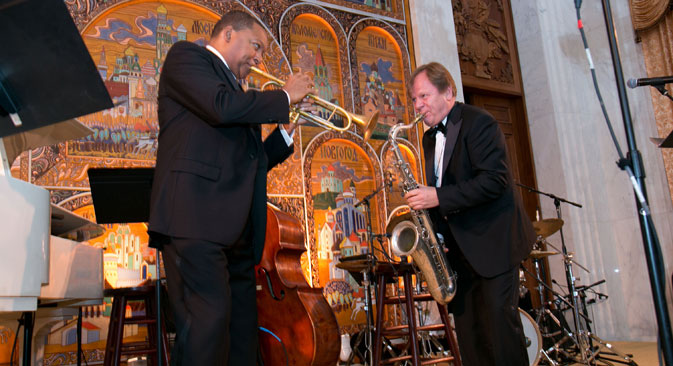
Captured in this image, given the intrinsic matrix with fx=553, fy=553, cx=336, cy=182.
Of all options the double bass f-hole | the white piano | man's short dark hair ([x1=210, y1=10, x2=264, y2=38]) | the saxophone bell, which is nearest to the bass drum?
the saxophone bell

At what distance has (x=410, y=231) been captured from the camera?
132 inches

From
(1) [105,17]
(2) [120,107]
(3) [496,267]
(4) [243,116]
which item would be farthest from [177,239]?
(1) [105,17]

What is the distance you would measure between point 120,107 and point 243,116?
3.52 metres

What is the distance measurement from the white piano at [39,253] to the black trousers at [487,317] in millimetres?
1875

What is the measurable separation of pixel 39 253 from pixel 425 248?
1938mm

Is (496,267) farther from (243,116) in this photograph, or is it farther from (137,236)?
(137,236)

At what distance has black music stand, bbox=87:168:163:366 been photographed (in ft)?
10.1

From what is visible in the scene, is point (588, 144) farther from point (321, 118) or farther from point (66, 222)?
point (66, 222)

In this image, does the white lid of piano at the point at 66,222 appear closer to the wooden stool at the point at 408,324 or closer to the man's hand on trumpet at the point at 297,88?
the man's hand on trumpet at the point at 297,88

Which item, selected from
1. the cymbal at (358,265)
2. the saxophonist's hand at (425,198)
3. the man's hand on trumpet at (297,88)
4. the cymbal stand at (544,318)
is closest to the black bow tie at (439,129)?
the saxophonist's hand at (425,198)

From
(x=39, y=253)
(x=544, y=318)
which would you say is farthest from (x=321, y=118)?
(x=544, y=318)

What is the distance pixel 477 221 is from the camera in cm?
266

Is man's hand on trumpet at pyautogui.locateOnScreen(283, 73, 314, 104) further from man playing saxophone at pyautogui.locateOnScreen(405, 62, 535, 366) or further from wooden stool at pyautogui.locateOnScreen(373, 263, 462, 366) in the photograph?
wooden stool at pyautogui.locateOnScreen(373, 263, 462, 366)

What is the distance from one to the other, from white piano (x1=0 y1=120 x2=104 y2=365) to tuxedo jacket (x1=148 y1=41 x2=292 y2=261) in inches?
18.5
